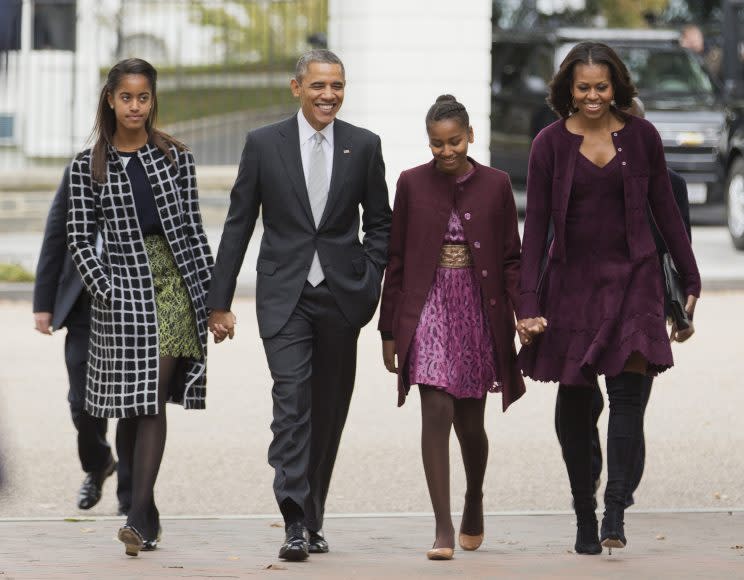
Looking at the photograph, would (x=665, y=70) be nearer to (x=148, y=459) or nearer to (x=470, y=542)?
(x=470, y=542)

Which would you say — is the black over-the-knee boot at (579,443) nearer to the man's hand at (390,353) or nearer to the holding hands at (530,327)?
the holding hands at (530,327)

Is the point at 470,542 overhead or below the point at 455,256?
below

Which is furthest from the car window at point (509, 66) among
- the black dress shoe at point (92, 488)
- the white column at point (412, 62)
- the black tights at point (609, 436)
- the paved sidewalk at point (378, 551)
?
the black tights at point (609, 436)

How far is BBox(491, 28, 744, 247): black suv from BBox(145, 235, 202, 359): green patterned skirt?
13.6m

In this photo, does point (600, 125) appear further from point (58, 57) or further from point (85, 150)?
point (58, 57)

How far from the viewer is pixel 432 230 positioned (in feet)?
18.5

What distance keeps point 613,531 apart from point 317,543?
1.01 m

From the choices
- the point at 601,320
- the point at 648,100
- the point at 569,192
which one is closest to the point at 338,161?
the point at 569,192

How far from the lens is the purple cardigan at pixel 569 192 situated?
5.55 metres

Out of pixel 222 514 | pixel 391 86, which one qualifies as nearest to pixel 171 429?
pixel 222 514

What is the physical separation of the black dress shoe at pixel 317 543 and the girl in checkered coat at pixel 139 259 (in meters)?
0.53

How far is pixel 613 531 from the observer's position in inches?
217

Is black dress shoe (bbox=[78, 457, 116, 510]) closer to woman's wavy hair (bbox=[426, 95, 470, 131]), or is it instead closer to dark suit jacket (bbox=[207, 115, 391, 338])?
dark suit jacket (bbox=[207, 115, 391, 338])

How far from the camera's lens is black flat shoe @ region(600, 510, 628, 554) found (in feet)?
18.0
